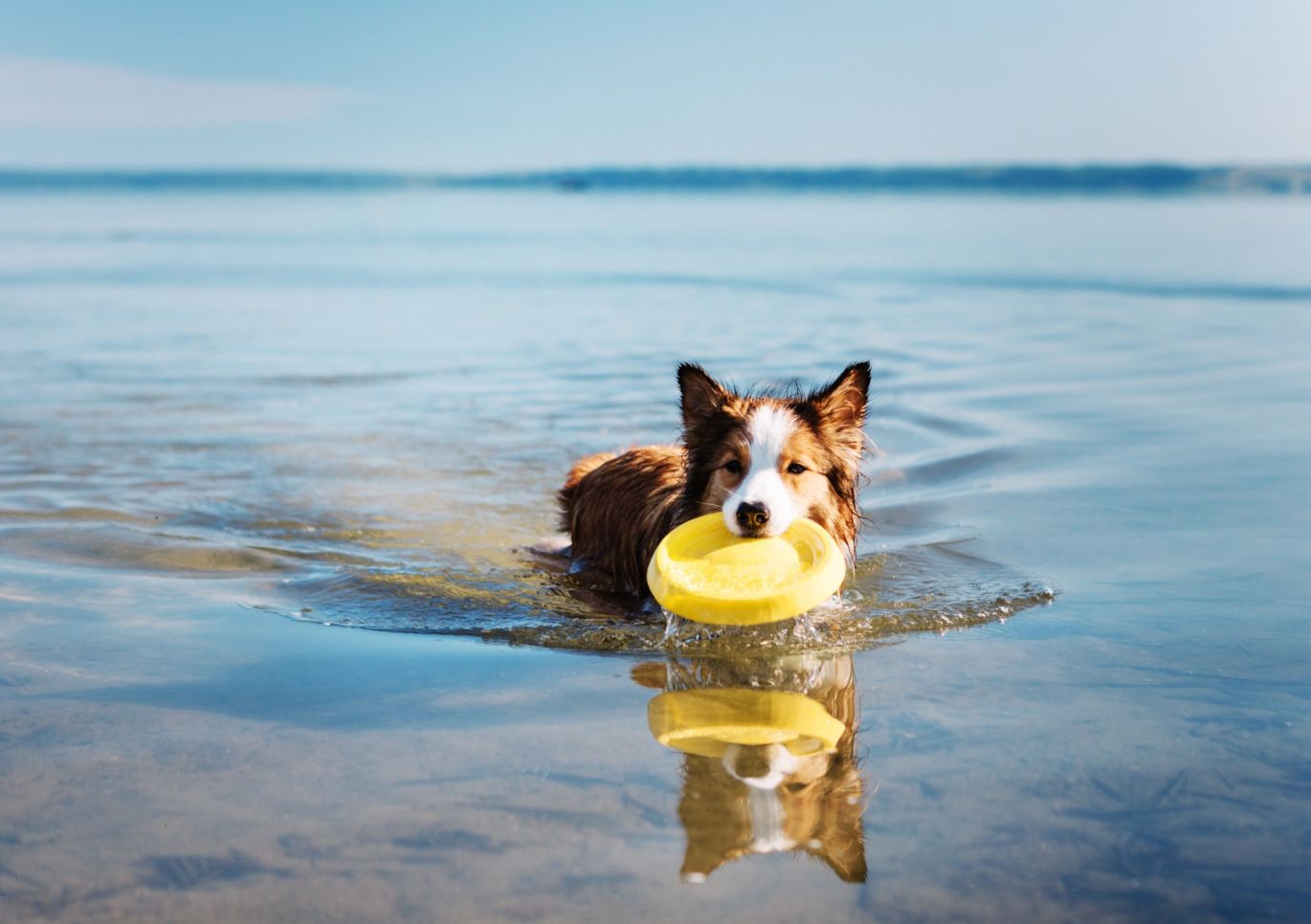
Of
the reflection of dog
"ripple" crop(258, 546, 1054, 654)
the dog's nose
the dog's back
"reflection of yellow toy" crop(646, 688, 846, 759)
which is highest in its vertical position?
the dog's nose

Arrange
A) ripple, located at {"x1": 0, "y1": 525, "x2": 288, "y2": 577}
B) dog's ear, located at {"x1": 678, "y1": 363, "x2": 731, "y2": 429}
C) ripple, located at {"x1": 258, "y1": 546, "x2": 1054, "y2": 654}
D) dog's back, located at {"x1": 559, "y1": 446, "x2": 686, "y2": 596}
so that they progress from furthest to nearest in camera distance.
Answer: ripple, located at {"x1": 0, "y1": 525, "x2": 288, "y2": 577} → dog's back, located at {"x1": 559, "y1": 446, "x2": 686, "y2": 596} → ripple, located at {"x1": 258, "y1": 546, "x2": 1054, "y2": 654} → dog's ear, located at {"x1": 678, "y1": 363, "x2": 731, "y2": 429}

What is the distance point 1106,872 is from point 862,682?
1754 mm

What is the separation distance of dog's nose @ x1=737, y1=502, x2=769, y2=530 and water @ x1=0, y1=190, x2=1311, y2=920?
0.69 meters

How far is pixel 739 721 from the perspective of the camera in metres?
4.87

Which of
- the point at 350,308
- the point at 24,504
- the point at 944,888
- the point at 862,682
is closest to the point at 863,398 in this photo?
the point at 862,682

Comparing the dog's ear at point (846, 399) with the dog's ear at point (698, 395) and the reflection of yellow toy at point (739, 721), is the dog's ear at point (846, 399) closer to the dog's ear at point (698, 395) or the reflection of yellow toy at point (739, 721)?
the dog's ear at point (698, 395)

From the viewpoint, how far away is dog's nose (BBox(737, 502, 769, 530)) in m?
5.27

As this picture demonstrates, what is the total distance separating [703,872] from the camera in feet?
11.9

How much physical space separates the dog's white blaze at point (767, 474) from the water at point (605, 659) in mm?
685

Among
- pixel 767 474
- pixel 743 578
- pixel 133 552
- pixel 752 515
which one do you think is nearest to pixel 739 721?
pixel 743 578

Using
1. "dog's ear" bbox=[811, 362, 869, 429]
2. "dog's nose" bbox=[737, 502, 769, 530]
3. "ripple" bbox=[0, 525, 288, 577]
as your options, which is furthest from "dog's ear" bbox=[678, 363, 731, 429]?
"ripple" bbox=[0, 525, 288, 577]

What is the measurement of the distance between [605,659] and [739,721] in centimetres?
98

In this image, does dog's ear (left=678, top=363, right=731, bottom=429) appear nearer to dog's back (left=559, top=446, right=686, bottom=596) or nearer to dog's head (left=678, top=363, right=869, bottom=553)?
dog's head (left=678, top=363, right=869, bottom=553)

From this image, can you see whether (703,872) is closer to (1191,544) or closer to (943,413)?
(1191,544)
